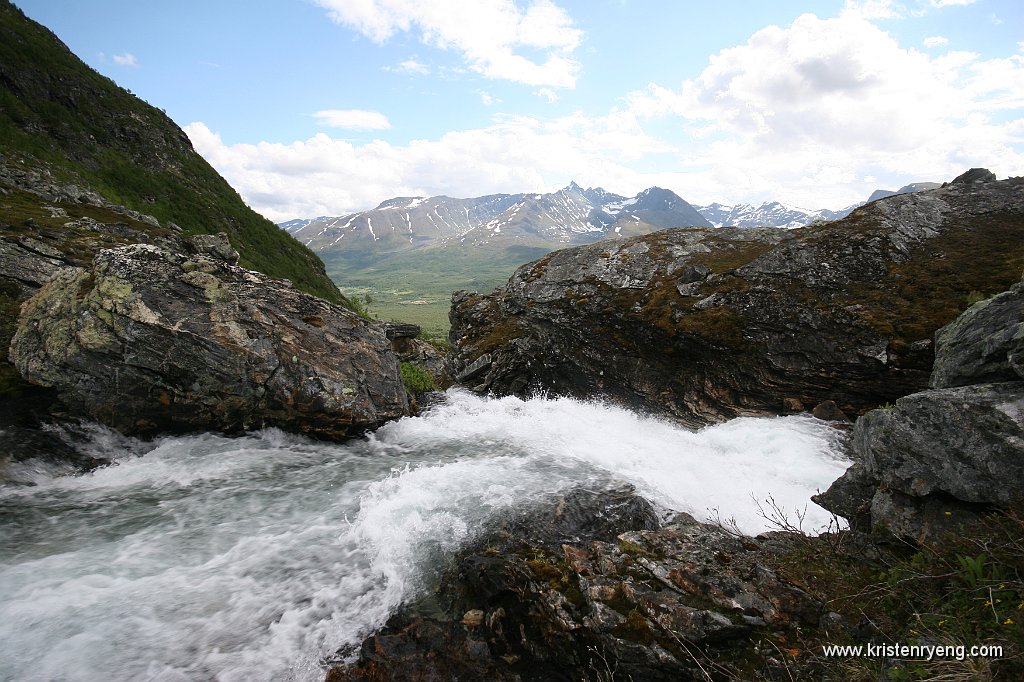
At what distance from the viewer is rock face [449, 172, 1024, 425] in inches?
717

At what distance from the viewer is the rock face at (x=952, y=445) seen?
767 centimetres

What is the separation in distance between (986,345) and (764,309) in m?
12.1

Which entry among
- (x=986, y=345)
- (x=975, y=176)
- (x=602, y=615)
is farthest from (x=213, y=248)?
(x=975, y=176)

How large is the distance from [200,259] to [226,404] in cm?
683

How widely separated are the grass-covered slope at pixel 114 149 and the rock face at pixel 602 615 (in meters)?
63.1

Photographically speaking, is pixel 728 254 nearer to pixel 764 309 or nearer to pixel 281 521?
pixel 764 309

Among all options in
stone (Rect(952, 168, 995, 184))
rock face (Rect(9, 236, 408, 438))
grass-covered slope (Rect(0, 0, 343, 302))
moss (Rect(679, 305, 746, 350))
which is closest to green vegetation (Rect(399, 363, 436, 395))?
rock face (Rect(9, 236, 408, 438))

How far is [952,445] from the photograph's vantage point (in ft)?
27.1

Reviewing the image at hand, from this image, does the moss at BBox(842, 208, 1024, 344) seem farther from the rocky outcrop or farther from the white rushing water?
the rocky outcrop

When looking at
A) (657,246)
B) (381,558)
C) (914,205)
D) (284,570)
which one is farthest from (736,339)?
(284,570)

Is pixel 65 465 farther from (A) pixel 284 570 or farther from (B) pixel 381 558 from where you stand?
(B) pixel 381 558

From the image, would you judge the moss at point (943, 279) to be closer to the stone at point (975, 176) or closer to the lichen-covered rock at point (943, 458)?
the stone at point (975, 176)

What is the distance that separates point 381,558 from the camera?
36.6 feet

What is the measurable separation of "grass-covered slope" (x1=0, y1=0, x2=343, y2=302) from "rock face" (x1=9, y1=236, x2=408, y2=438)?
4632 centimetres
